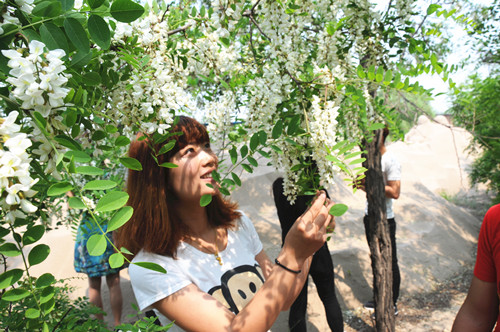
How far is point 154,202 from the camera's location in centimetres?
155

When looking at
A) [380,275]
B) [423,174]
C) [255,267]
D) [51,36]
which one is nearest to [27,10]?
[51,36]

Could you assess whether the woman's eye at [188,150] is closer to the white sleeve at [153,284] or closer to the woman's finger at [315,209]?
the white sleeve at [153,284]

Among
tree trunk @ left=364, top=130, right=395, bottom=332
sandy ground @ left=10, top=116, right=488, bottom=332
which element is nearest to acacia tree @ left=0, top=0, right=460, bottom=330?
sandy ground @ left=10, top=116, right=488, bottom=332

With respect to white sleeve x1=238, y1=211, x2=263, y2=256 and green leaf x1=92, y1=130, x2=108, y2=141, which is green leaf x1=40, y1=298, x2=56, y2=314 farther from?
white sleeve x1=238, y1=211, x2=263, y2=256

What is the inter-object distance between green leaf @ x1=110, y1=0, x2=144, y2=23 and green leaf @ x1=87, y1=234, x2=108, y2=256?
47cm

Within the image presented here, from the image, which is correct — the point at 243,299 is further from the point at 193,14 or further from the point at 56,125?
the point at 193,14

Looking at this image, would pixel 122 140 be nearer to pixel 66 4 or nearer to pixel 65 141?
pixel 65 141

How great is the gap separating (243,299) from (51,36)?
1.30m

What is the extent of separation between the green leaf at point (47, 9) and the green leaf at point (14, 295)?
581 millimetres

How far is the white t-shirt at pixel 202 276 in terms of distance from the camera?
1348 mm

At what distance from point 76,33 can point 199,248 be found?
121 centimetres

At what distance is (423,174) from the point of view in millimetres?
14367

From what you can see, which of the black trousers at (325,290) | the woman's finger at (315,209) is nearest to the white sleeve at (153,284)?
the woman's finger at (315,209)

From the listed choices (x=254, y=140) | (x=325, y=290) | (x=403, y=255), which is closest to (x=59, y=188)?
(x=254, y=140)
